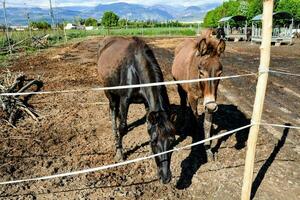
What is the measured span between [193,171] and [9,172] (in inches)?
113

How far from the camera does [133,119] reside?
23.9 ft

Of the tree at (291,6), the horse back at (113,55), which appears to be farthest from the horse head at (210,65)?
the tree at (291,6)

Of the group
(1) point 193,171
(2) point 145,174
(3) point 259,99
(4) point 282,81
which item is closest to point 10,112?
(2) point 145,174

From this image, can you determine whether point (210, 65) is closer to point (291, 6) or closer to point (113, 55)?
point (113, 55)

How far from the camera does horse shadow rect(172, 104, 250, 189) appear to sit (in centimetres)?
488

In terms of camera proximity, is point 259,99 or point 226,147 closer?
point 259,99

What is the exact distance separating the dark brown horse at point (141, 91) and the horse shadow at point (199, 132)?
0.96 m

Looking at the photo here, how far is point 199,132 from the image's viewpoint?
6.38 m

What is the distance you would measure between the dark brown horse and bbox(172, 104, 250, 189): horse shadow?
96cm

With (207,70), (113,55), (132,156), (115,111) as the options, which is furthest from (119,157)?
(207,70)

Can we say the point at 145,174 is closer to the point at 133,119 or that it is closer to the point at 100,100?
the point at 133,119

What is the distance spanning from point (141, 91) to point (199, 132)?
7.84ft

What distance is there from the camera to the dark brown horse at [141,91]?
387 centimetres

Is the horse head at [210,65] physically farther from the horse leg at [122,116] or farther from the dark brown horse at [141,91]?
the horse leg at [122,116]
